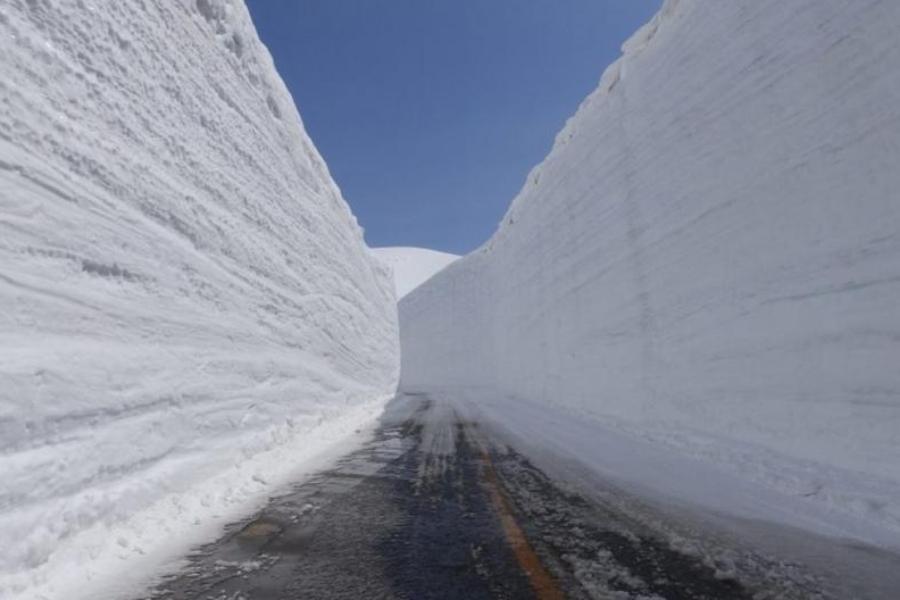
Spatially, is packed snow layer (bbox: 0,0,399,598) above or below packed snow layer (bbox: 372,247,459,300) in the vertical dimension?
below

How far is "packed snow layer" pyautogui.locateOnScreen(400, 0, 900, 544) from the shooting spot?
19.8ft

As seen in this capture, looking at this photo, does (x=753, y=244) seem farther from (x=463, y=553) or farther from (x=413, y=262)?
(x=413, y=262)

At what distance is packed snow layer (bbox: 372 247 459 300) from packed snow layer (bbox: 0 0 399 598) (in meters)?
76.2

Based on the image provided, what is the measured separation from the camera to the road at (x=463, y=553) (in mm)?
2873

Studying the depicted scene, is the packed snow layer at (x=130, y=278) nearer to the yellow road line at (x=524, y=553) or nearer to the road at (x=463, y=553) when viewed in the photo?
the road at (x=463, y=553)

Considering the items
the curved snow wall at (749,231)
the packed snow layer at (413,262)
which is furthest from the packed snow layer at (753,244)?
the packed snow layer at (413,262)

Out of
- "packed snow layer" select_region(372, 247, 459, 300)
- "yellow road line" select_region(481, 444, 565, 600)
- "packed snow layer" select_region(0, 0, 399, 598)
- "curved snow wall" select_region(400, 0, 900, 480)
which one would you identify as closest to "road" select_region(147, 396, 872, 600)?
"yellow road line" select_region(481, 444, 565, 600)

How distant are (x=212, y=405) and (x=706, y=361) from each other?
842 cm

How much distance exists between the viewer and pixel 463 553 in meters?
3.46

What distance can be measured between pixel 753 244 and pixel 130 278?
868 cm

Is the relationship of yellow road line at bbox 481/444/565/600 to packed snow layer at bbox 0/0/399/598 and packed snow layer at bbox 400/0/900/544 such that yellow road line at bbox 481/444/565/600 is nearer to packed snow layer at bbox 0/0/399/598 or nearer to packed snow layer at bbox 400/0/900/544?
packed snow layer at bbox 0/0/399/598

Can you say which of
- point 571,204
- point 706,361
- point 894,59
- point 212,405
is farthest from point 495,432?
point 571,204

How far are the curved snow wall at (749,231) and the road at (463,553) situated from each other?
3654 mm

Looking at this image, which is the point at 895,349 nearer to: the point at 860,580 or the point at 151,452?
the point at 860,580
